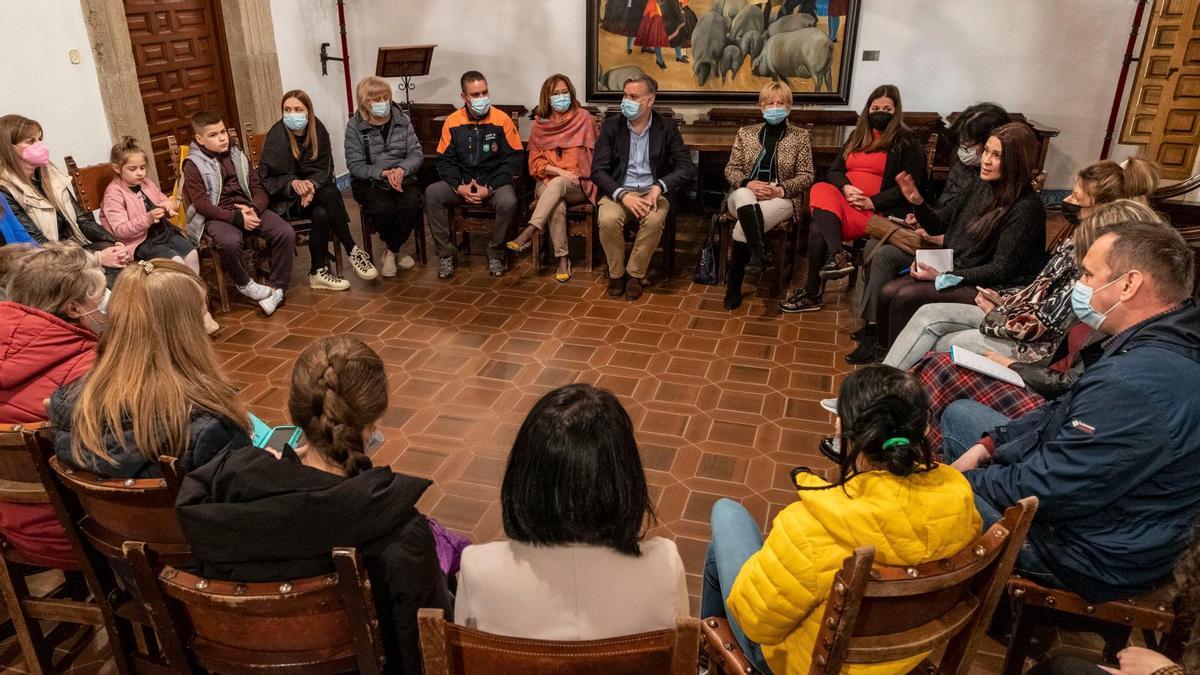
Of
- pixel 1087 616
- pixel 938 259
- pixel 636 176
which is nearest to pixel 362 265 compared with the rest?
pixel 636 176

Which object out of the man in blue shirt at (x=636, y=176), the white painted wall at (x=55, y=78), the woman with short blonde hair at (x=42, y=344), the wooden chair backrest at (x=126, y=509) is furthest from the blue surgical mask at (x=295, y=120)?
the wooden chair backrest at (x=126, y=509)

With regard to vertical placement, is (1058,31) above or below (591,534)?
above

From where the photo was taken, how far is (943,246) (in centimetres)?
430

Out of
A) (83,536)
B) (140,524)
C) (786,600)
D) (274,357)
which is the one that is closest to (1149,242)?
(786,600)

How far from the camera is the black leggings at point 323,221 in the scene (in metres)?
5.38

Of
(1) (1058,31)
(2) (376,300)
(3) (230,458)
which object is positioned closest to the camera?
(3) (230,458)

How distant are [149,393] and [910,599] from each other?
1807 mm

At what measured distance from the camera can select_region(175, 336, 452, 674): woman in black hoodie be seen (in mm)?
1562

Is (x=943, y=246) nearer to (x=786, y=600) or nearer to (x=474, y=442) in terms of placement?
(x=474, y=442)

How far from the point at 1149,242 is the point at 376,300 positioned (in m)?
4.28

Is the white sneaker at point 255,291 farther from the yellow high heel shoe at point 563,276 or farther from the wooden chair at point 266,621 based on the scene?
the wooden chair at point 266,621

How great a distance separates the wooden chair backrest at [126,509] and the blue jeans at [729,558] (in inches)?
50.9

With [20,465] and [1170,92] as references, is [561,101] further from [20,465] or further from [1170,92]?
[20,465]

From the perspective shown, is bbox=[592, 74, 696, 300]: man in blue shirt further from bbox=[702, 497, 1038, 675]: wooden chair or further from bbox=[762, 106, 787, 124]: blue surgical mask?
bbox=[702, 497, 1038, 675]: wooden chair
